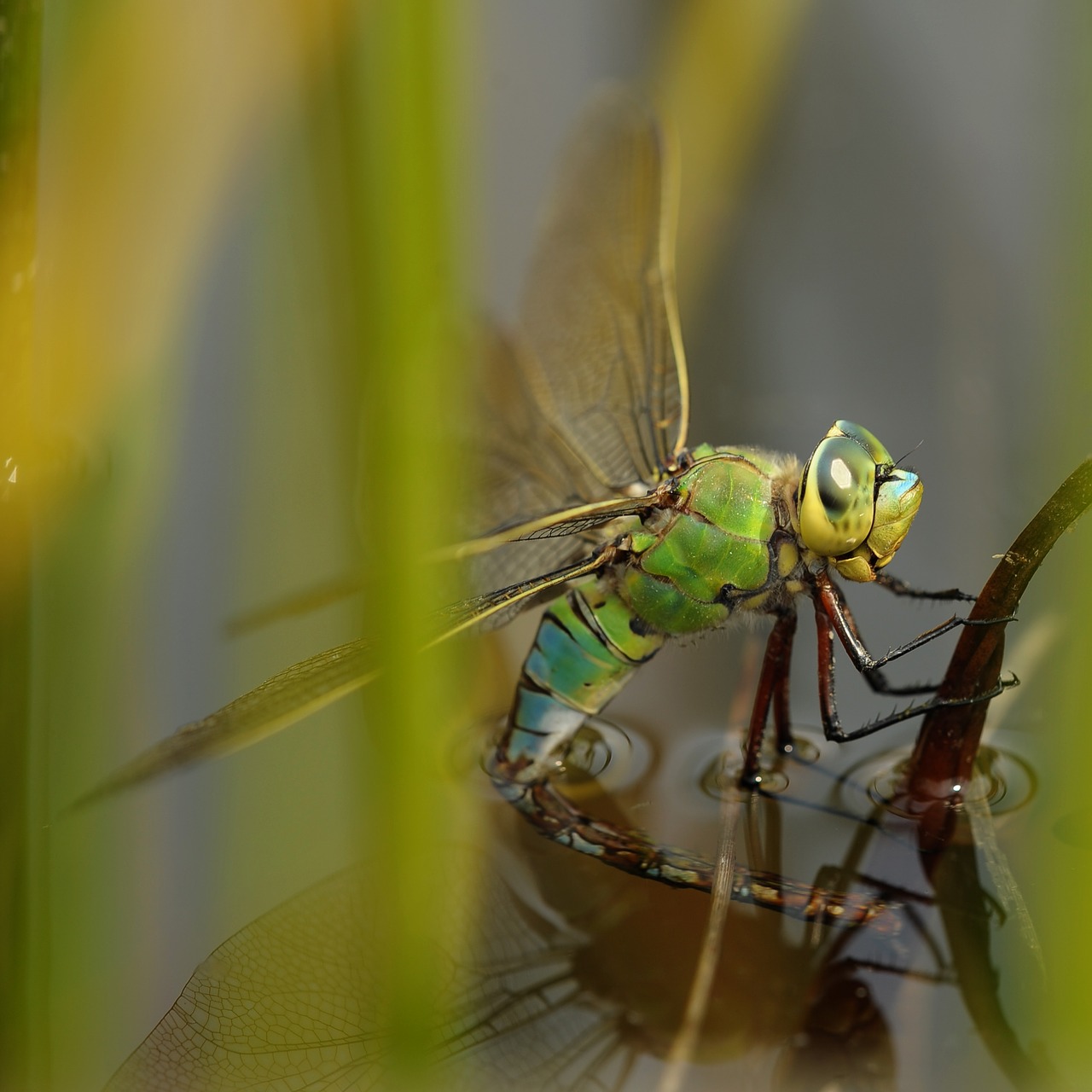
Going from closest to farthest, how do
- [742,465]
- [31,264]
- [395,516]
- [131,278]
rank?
[395,516], [31,264], [742,465], [131,278]

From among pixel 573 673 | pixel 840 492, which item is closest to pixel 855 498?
pixel 840 492

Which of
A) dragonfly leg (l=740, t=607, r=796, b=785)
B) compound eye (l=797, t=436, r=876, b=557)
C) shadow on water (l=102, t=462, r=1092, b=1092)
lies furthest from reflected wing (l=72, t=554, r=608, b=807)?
compound eye (l=797, t=436, r=876, b=557)

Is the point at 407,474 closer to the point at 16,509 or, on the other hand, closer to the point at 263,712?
the point at 263,712

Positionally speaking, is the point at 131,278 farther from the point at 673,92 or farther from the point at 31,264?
the point at 673,92

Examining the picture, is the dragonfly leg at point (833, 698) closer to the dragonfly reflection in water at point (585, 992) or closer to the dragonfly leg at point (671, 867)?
the dragonfly reflection in water at point (585, 992)

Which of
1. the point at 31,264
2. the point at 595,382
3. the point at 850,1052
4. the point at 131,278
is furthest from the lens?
the point at 595,382

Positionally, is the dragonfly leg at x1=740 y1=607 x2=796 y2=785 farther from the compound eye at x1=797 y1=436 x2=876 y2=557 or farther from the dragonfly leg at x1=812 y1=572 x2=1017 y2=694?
the compound eye at x1=797 y1=436 x2=876 y2=557

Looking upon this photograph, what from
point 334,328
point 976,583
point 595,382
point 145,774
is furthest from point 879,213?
point 145,774
